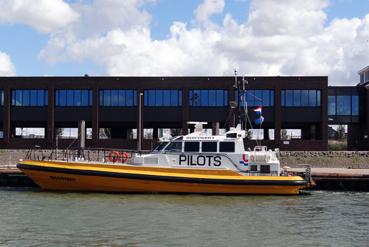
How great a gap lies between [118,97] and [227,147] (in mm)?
27485

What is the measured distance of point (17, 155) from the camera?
44.8 meters

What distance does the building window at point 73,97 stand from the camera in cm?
5303

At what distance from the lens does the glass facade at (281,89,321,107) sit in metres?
52.0

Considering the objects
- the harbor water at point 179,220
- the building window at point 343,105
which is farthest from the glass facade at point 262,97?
the harbor water at point 179,220

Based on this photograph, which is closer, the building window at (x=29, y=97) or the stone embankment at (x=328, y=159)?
the stone embankment at (x=328, y=159)

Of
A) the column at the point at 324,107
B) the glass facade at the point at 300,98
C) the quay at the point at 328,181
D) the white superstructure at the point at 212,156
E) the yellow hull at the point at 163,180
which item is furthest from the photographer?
the glass facade at the point at 300,98

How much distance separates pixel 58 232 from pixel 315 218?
29.3 ft

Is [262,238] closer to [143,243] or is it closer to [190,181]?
[143,243]

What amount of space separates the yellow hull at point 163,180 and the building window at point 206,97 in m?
26.0

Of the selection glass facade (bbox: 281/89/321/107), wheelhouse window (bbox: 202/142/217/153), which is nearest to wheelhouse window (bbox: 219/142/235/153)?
wheelhouse window (bbox: 202/142/217/153)

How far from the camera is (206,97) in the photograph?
5238 centimetres

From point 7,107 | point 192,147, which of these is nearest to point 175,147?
point 192,147

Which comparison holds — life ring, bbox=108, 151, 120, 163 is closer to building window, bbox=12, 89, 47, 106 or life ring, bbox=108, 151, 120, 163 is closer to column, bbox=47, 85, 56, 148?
column, bbox=47, 85, 56, 148

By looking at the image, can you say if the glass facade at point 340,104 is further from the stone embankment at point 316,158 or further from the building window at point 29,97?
the building window at point 29,97
